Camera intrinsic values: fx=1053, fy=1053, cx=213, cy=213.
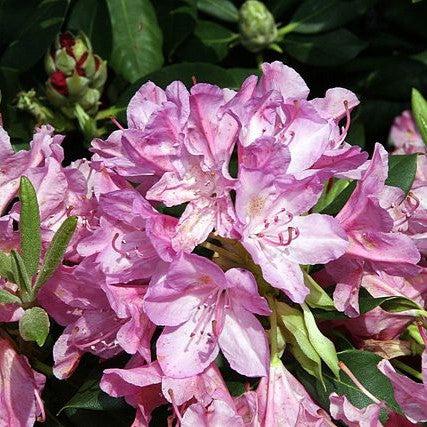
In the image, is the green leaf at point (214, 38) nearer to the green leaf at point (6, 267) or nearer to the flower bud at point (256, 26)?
the flower bud at point (256, 26)

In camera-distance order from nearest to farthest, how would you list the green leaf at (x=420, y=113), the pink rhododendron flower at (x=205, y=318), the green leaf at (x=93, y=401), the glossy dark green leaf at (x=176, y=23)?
the pink rhododendron flower at (x=205, y=318) → the green leaf at (x=93, y=401) → the green leaf at (x=420, y=113) → the glossy dark green leaf at (x=176, y=23)

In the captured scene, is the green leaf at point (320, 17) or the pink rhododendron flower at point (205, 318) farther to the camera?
the green leaf at point (320, 17)

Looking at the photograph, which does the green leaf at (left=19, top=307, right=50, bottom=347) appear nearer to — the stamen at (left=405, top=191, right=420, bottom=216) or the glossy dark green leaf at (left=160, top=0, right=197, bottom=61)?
the stamen at (left=405, top=191, right=420, bottom=216)

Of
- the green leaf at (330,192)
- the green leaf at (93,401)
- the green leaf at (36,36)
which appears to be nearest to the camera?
the green leaf at (93,401)

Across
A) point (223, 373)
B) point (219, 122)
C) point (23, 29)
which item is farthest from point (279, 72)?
point (23, 29)

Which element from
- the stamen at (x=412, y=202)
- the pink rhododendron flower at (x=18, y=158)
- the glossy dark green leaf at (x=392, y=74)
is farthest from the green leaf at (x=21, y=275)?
the glossy dark green leaf at (x=392, y=74)

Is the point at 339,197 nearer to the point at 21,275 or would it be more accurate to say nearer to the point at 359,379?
the point at 359,379

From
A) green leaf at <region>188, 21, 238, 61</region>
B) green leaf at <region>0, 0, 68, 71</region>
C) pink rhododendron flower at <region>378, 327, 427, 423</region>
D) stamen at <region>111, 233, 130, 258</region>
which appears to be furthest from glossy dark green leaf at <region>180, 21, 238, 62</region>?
pink rhododendron flower at <region>378, 327, 427, 423</region>

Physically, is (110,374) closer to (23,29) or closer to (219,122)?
(219,122)

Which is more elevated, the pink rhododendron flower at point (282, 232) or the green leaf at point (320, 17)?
the pink rhododendron flower at point (282, 232)
